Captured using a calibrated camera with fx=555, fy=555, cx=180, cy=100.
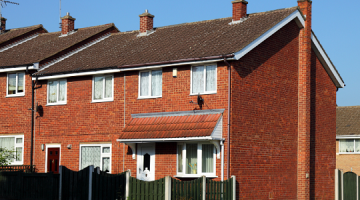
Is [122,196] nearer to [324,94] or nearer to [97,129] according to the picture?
[97,129]

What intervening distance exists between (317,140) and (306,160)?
226 cm

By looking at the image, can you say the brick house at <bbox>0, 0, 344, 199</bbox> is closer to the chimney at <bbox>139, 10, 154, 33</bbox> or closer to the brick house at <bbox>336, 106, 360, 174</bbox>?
the chimney at <bbox>139, 10, 154, 33</bbox>

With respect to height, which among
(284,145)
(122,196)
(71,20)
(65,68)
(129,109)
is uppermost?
(71,20)

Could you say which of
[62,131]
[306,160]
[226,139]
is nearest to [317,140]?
[306,160]

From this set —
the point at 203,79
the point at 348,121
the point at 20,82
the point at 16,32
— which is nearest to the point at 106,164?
the point at 203,79

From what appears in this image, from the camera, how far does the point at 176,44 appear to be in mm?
27875

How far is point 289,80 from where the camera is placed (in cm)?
2748

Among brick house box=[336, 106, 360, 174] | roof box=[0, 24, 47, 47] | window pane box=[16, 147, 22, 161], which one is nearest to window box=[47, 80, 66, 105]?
window pane box=[16, 147, 22, 161]

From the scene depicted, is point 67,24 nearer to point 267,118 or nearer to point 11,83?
point 11,83

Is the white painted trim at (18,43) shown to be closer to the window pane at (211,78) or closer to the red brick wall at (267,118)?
the window pane at (211,78)

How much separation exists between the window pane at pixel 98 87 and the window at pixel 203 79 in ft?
18.0

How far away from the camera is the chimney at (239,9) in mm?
28672

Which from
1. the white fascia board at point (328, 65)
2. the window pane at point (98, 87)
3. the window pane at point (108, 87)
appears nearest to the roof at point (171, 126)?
the window pane at point (108, 87)

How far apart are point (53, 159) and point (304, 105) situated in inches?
521
